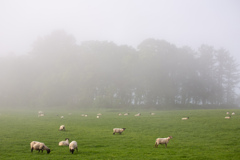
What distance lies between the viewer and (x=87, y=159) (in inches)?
578

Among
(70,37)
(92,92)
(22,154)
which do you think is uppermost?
(70,37)

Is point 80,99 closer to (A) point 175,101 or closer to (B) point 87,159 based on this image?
(A) point 175,101

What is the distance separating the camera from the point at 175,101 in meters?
91.0

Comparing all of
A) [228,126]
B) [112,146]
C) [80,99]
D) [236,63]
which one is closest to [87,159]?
[112,146]

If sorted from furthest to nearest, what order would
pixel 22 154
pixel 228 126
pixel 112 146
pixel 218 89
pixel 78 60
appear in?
pixel 218 89 → pixel 78 60 → pixel 228 126 → pixel 112 146 → pixel 22 154

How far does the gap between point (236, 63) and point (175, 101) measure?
35315 mm

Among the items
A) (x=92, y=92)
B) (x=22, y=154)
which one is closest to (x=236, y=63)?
(x=92, y=92)

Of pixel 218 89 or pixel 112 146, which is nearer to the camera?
pixel 112 146

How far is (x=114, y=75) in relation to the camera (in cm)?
9000

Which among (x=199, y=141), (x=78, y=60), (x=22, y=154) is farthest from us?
(x=78, y=60)

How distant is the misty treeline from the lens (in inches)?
3238

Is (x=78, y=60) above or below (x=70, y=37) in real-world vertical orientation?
below

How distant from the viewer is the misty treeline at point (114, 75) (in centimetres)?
8225

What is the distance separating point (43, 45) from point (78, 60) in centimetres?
2068
